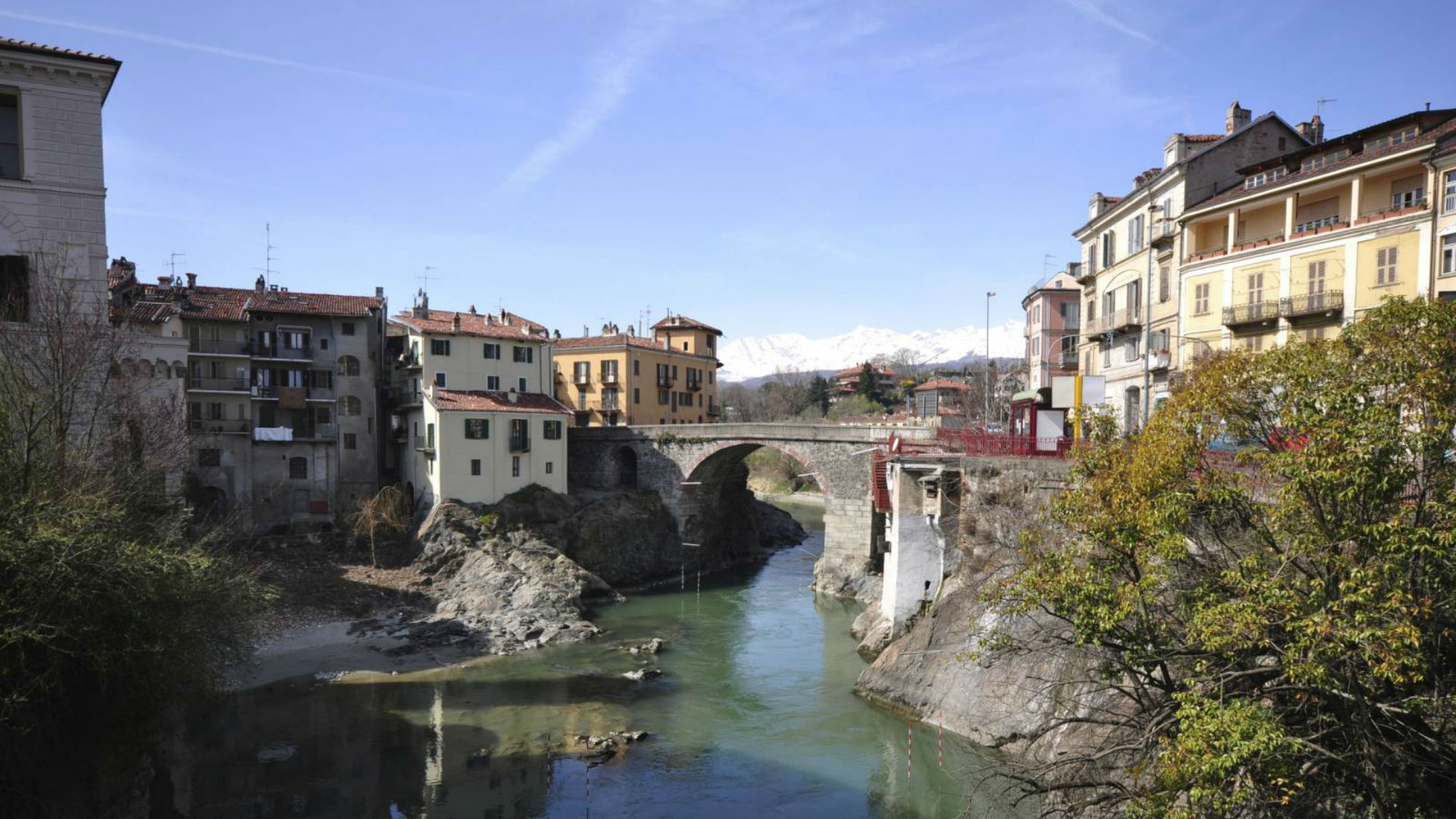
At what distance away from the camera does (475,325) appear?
50219 millimetres

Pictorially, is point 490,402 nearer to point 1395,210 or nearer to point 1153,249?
point 1153,249

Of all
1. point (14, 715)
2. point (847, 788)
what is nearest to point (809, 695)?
point (847, 788)

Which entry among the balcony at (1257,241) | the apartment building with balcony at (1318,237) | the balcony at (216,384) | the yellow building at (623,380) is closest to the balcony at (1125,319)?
the apartment building with balcony at (1318,237)

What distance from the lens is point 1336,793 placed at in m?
10.9

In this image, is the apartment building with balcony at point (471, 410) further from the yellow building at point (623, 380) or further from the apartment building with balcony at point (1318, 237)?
the apartment building with balcony at point (1318, 237)

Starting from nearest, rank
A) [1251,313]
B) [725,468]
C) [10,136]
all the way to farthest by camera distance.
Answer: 1. [10,136]
2. [1251,313]
3. [725,468]

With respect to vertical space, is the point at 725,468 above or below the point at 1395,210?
below

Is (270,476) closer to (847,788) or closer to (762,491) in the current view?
(847,788)

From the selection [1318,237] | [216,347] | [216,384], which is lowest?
[216,384]

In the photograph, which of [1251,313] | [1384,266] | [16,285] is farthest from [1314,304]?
[16,285]

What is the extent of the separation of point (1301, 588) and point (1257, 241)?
24.3 m

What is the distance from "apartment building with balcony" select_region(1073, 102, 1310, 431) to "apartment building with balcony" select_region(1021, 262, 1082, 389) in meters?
8.03

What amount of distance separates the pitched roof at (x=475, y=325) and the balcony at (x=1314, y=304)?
3718 centimetres

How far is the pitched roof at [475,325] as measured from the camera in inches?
1852
